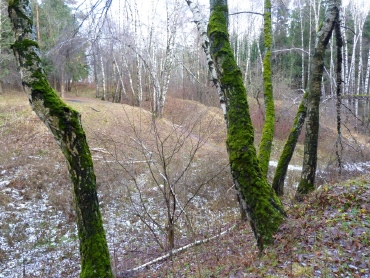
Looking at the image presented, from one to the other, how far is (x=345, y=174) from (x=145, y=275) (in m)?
7.54

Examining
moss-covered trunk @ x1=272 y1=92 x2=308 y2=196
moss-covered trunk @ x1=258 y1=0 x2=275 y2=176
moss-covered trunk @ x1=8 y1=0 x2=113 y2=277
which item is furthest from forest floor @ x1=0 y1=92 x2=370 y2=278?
moss-covered trunk @ x1=8 y1=0 x2=113 y2=277

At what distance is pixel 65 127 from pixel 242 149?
2.19 metres

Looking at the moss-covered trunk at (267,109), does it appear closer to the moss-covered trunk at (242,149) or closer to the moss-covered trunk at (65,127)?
the moss-covered trunk at (242,149)

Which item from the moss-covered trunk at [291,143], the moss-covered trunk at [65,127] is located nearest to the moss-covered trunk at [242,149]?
the moss-covered trunk at [65,127]

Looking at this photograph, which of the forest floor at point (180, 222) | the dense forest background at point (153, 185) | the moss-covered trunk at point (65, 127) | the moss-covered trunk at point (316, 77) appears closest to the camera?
the forest floor at point (180, 222)

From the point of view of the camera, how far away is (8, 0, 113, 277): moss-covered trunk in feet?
11.3

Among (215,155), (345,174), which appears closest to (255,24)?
(215,155)

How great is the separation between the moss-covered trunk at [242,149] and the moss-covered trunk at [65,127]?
1856 mm

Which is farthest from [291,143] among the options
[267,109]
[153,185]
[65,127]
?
[153,185]

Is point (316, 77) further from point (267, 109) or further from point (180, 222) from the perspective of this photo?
point (180, 222)

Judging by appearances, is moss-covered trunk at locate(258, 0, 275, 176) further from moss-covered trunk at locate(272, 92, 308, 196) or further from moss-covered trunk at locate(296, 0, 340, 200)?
moss-covered trunk at locate(296, 0, 340, 200)

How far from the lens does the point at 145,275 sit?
16.0ft

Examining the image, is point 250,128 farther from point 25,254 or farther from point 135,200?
point 135,200

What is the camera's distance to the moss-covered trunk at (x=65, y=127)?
11.3ft
